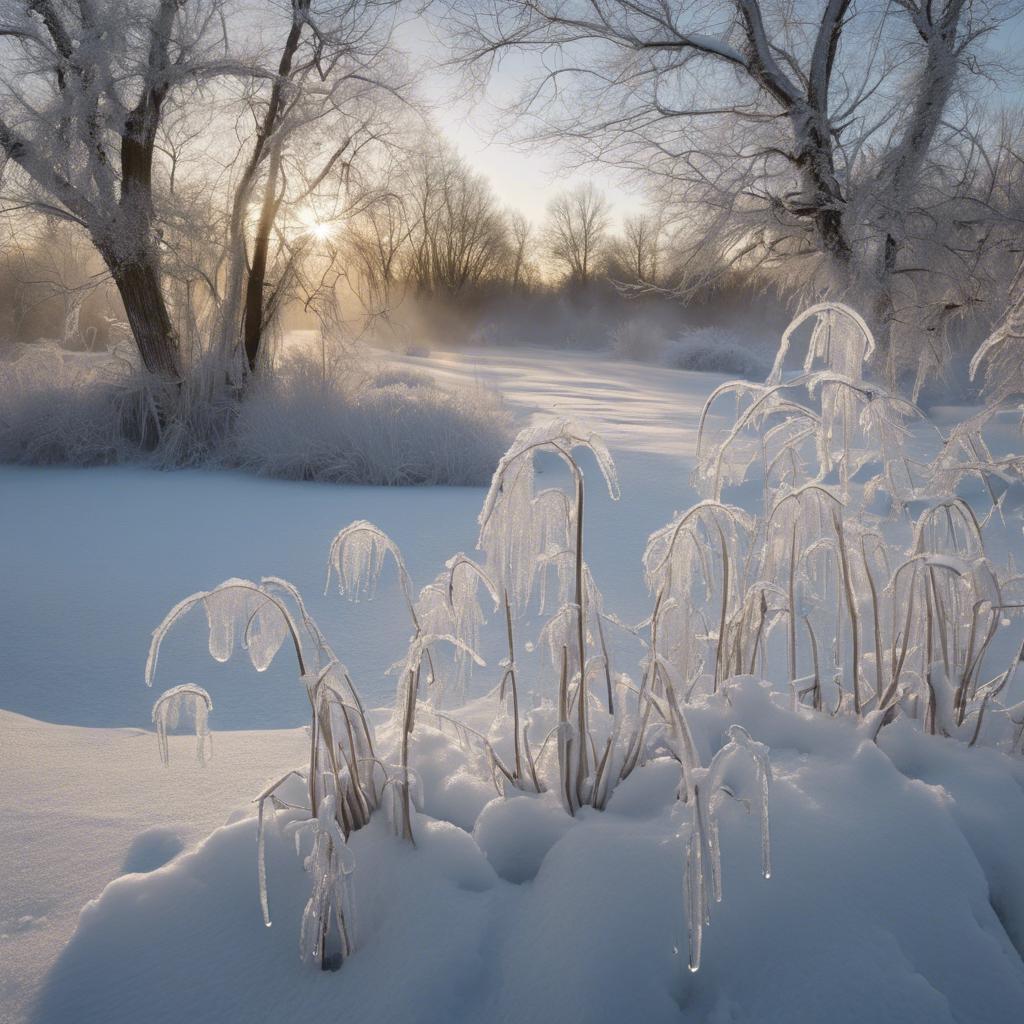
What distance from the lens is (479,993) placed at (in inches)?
33.7

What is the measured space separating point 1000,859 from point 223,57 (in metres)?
6.58

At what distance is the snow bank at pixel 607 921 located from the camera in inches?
32.5

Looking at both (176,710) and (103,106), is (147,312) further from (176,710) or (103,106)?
(176,710)

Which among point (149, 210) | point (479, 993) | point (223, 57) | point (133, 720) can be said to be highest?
point (223, 57)

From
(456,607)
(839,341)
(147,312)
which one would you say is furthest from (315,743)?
(147,312)

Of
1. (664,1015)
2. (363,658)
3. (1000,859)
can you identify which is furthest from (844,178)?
(664,1015)

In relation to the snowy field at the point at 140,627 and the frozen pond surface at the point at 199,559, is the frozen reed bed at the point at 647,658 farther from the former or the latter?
the frozen pond surface at the point at 199,559

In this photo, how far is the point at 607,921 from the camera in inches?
34.5

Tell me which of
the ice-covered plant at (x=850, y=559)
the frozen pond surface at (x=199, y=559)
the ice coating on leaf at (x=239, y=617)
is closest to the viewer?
the ice coating on leaf at (x=239, y=617)

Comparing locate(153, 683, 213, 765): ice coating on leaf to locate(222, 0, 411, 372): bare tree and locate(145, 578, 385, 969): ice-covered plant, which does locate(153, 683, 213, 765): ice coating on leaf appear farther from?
locate(222, 0, 411, 372): bare tree

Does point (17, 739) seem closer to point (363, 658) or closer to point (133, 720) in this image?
point (133, 720)

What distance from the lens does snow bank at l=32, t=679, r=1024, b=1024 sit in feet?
2.71

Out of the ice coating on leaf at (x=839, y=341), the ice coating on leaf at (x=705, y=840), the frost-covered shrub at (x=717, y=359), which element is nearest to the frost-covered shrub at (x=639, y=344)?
the frost-covered shrub at (x=717, y=359)

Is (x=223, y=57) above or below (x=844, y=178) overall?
above
